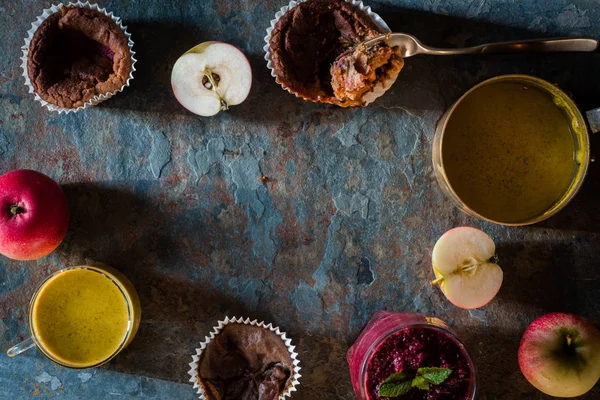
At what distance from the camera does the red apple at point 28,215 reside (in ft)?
7.57

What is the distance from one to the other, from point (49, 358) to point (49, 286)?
29 centimetres

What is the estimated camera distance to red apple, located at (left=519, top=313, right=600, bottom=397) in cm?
233

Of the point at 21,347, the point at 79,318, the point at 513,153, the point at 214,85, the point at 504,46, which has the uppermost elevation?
the point at 504,46

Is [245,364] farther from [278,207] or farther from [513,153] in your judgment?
[513,153]

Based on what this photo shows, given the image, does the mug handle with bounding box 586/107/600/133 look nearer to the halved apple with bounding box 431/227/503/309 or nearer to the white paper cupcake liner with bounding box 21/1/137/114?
the halved apple with bounding box 431/227/503/309

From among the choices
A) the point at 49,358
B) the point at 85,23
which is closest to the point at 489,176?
the point at 85,23

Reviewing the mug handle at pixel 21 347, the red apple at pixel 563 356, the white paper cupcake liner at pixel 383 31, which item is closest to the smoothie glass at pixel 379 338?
the red apple at pixel 563 356

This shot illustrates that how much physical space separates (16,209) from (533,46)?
2197 millimetres

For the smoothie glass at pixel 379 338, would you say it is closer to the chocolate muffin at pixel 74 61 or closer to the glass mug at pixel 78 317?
the glass mug at pixel 78 317

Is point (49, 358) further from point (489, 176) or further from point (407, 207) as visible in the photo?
point (489, 176)

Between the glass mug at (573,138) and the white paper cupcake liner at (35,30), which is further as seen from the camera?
the white paper cupcake liner at (35,30)

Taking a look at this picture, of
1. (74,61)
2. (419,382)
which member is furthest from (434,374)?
(74,61)

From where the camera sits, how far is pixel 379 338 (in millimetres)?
2170

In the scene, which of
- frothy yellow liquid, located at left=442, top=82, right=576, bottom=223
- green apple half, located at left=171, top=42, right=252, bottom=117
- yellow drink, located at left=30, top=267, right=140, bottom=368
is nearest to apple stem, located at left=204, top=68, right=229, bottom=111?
green apple half, located at left=171, top=42, right=252, bottom=117
